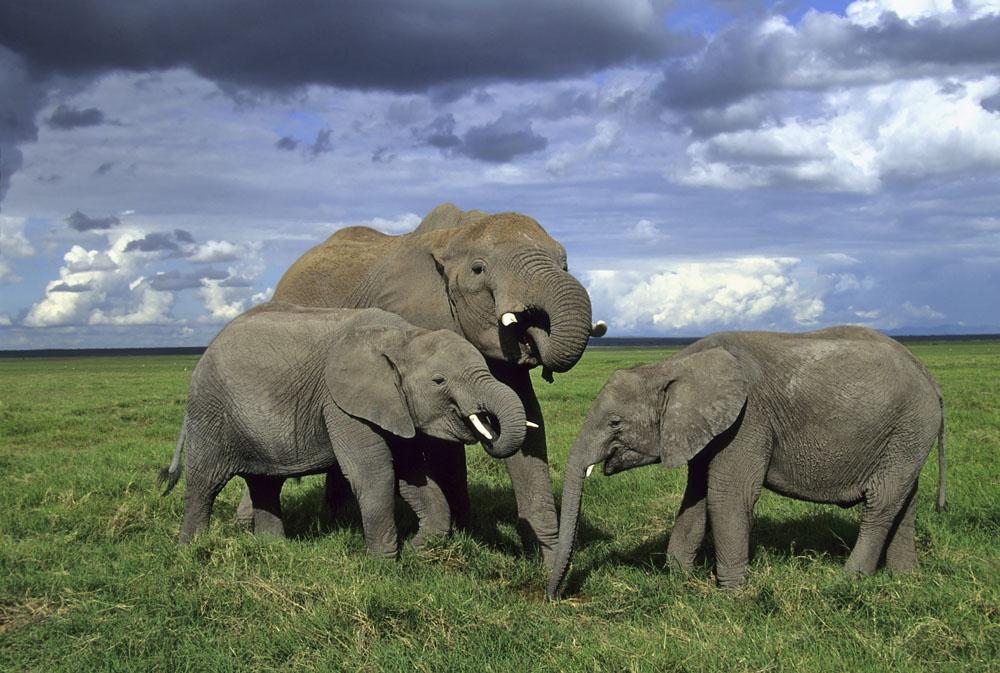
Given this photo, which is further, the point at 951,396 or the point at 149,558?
the point at 951,396

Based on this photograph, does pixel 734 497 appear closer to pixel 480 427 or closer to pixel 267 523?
pixel 480 427

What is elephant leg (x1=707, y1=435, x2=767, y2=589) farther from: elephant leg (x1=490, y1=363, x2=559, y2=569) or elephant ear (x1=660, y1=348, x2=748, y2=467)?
elephant leg (x1=490, y1=363, x2=559, y2=569)

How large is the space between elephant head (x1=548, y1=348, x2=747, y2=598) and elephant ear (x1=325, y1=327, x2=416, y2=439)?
1331mm

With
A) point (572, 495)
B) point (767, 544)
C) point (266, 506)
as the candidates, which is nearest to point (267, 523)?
point (266, 506)

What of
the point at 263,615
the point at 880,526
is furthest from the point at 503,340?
the point at 880,526

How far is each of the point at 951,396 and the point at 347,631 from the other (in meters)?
20.7

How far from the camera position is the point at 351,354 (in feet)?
24.1

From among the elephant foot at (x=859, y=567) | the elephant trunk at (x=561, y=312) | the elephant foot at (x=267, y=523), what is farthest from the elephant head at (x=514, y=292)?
the elephant foot at (x=267, y=523)

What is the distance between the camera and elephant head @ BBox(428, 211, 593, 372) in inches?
273

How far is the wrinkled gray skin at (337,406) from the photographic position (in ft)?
23.1

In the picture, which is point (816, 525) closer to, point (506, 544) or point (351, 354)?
point (506, 544)

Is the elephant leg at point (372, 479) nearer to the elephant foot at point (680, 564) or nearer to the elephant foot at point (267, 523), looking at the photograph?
the elephant foot at point (267, 523)

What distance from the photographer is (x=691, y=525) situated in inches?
290

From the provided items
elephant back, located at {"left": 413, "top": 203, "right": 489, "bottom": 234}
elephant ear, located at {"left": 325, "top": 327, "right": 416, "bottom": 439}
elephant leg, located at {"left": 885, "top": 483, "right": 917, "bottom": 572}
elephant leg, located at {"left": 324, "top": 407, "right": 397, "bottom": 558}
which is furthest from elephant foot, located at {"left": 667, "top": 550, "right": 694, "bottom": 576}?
elephant back, located at {"left": 413, "top": 203, "right": 489, "bottom": 234}
